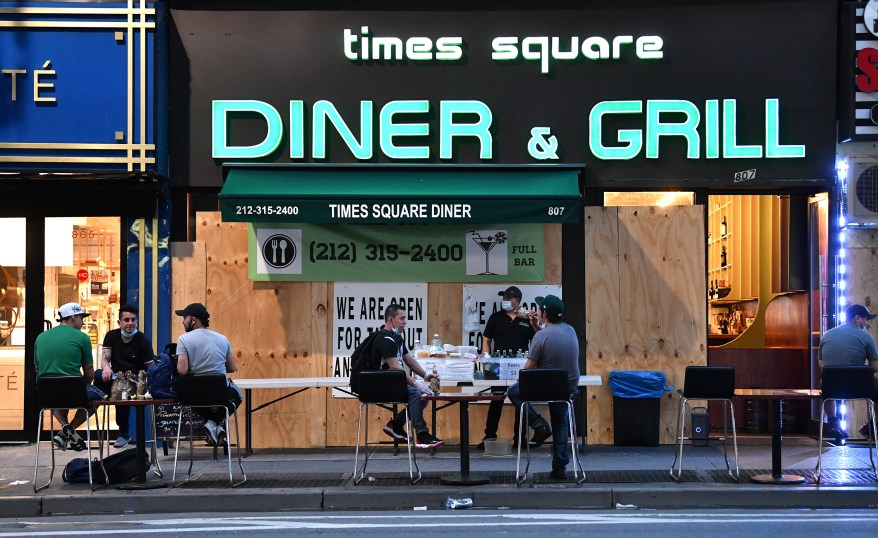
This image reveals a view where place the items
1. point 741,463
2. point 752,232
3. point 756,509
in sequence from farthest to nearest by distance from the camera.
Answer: point 752,232, point 741,463, point 756,509

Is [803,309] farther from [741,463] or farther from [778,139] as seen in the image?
[741,463]

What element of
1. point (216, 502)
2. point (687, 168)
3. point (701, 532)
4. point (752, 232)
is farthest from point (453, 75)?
point (701, 532)

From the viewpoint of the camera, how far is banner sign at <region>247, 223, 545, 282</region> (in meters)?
13.7

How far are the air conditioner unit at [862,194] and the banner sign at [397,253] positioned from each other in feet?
12.9

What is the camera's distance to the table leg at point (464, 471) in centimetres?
1056

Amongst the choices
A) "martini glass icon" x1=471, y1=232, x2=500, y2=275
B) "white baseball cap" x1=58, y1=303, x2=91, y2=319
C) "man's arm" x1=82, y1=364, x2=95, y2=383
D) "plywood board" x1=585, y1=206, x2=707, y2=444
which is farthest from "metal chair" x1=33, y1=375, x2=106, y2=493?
"plywood board" x1=585, y1=206, x2=707, y2=444

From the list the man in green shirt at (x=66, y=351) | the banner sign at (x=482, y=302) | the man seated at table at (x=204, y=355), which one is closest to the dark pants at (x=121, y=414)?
the man in green shirt at (x=66, y=351)

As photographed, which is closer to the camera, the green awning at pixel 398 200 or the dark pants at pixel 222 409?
the dark pants at pixel 222 409

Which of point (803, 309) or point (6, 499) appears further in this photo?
point (803, 309)

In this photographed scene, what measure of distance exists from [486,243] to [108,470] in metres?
5.51

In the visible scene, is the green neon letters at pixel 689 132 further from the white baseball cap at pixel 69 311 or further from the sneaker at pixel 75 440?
the sneaker at pixel 75 440

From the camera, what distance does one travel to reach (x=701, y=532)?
28.0ft

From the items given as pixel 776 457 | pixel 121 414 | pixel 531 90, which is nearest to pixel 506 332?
pixel 531 90

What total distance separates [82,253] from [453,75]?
5.43 m
